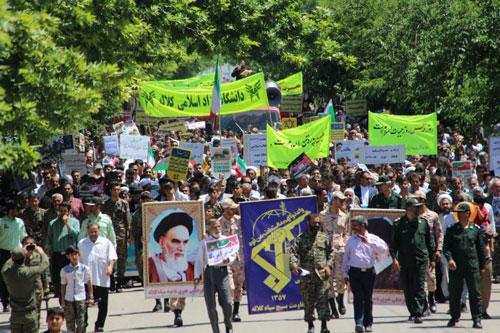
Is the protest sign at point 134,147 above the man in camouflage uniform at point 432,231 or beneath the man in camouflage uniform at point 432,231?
above

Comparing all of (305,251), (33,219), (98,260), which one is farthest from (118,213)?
(305,251)

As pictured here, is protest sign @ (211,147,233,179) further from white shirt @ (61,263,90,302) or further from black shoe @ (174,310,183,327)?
white shirt @ (61,263,90,302)

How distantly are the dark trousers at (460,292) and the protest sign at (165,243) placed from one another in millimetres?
3436

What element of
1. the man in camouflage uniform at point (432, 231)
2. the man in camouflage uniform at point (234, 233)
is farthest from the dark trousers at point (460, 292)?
the man in camouflage uniform at point (234, 233)

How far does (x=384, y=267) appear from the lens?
13.2m

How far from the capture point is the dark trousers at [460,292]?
12.3 m

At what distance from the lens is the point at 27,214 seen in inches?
613

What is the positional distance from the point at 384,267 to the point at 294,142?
29.9 ft

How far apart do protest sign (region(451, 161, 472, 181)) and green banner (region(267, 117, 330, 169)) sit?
3.81 metres

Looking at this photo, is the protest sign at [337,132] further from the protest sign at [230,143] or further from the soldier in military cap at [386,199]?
the soldier in military cap at [386,199]

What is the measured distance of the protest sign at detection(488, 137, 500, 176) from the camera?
19531 millimetres

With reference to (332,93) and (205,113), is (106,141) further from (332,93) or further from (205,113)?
(332,93)

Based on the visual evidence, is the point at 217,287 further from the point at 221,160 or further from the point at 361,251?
the point at 221,160

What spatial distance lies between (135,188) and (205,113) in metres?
8.70
